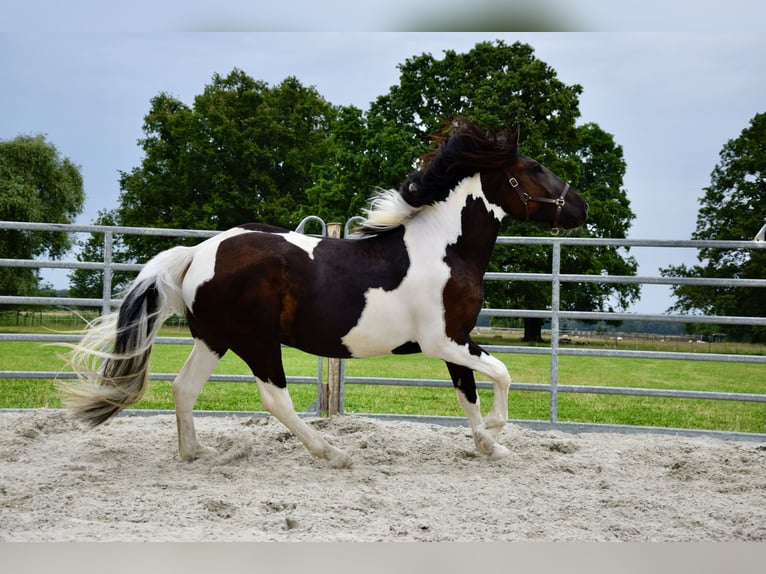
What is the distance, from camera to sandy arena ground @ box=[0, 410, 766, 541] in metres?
2.92

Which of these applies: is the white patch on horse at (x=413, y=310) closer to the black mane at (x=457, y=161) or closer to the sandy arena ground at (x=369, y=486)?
the black mane at (x=457, y=161)

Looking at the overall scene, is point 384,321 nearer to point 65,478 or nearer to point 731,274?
point 65,478

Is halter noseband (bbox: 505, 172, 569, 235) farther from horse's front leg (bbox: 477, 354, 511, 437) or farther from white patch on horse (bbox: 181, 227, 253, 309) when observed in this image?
white patch on horse (bbox: 181, 227, 253, 309)

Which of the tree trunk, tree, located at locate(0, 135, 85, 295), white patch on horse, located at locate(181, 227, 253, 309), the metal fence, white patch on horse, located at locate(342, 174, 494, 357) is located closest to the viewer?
white patch on horse, located at locate(181, 227, 253, 309)

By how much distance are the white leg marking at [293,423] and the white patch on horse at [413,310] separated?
460 millimetres

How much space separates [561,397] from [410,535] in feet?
23.7

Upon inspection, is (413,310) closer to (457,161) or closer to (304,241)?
(304,241)

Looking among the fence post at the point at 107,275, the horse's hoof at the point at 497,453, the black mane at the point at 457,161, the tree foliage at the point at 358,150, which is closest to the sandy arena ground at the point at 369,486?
the horse's hoof at the point at 497,453

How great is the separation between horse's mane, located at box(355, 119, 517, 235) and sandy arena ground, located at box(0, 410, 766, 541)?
4.70ft

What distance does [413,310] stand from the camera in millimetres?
4023

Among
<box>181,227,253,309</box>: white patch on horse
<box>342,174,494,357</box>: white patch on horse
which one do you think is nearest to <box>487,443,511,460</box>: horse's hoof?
<box>342,174,494,357</box>: white patch on horse

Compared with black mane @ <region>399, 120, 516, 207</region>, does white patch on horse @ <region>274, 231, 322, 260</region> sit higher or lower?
lower

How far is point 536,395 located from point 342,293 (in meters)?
7.17

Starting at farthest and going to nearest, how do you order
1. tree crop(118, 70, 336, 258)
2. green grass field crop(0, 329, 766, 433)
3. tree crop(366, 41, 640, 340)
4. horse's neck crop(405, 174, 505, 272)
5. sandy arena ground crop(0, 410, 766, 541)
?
tree crop(118, 70, 336, 258) → tree crop(366, 41, 640, 340) → green grass field crop(0, 329, 766, 433) → horse's neck crop(405, 174, 505, 272) → sandy arena ground crop(0, 410, 766, 541)
